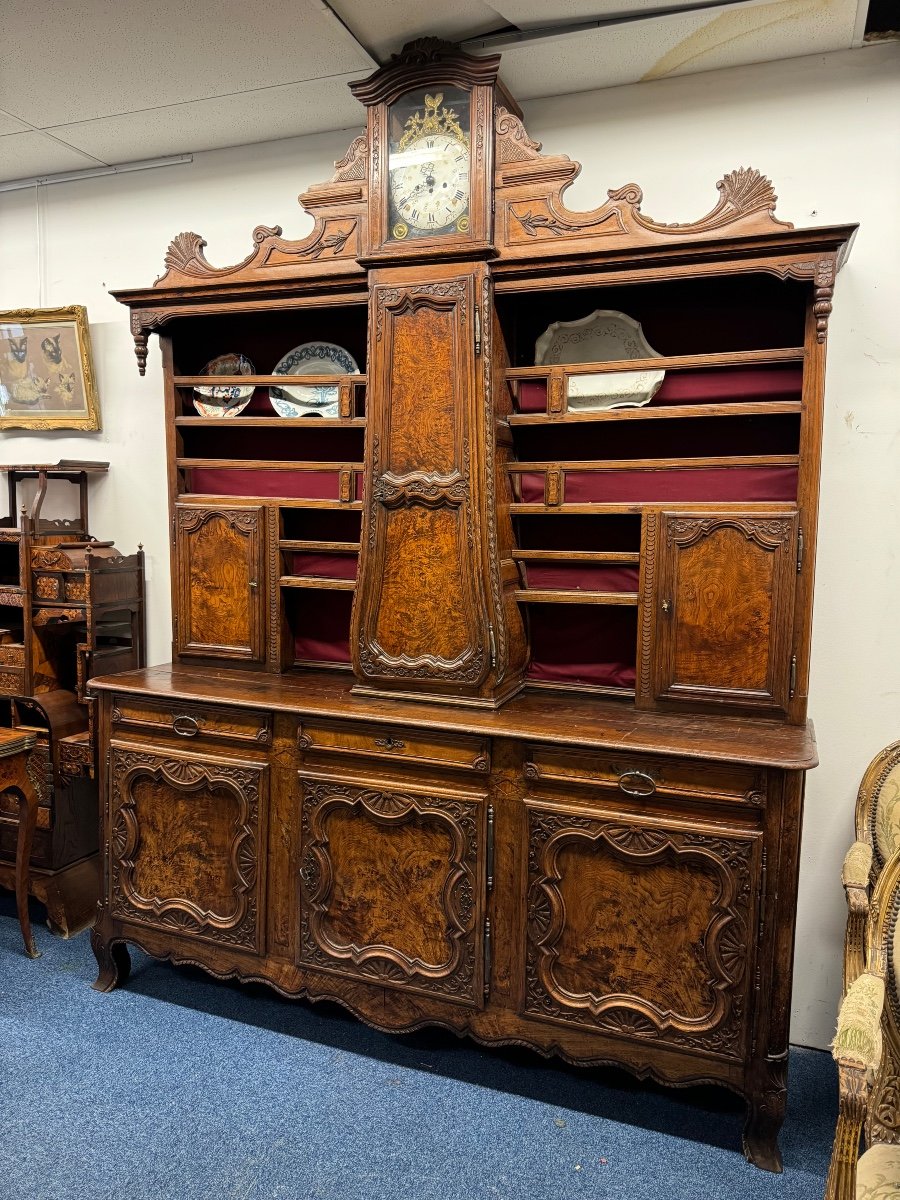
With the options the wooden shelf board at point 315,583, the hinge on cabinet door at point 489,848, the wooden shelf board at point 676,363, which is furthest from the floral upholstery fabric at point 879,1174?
the wooden shelf board at point 315,583

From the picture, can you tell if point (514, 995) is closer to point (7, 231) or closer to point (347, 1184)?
point (347, 1184)

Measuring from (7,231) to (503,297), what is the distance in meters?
2.40

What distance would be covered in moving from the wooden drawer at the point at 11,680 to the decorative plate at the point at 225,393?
1.24m

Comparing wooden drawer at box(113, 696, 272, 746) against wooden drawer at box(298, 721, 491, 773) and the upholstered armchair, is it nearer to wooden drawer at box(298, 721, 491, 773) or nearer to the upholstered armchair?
wooden drawer at box(298, 721, 491, 773)

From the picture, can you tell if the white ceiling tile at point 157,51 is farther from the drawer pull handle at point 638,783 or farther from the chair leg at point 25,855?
the chair leg at point 25,855

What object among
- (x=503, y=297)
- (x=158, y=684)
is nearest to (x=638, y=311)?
(x=503, y=297)

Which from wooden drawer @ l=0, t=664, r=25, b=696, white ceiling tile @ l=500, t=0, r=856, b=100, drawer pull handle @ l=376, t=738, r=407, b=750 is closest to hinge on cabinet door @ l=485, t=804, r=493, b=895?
drawer pull handle @ l=376, t=738, r=407, b=750

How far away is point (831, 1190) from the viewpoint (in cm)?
143

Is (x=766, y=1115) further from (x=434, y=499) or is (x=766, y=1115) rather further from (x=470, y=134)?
(x=470, y=134)

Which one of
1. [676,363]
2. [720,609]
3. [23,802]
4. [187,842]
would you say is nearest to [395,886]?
[187,842]

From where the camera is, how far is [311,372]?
309 cm

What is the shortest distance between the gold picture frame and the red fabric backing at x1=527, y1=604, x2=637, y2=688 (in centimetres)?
208

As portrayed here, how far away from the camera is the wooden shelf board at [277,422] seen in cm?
295

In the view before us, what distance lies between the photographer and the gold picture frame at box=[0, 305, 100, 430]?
11.8ft
